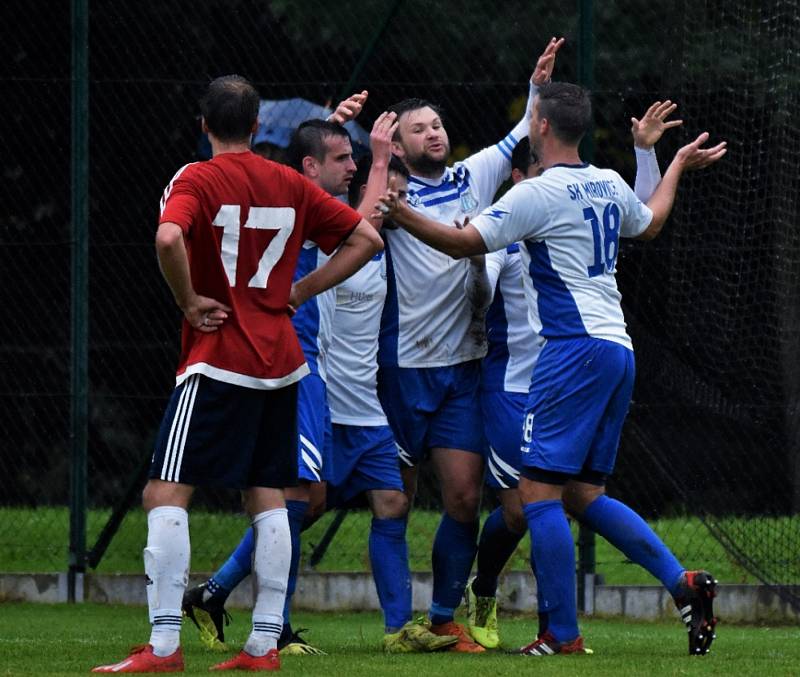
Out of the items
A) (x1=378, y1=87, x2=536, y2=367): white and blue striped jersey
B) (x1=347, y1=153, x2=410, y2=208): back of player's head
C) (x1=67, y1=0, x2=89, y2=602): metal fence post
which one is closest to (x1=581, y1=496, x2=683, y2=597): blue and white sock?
(x1=378, y1=87, x2=536, y2=367): white and blue striped jersey

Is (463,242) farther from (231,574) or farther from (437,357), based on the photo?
(231,574)

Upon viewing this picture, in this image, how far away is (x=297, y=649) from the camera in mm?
6598

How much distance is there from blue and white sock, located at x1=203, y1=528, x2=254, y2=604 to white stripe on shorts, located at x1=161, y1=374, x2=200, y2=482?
1.51m

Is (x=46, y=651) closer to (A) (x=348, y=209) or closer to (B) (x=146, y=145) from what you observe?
(A) (x=348, y=209)

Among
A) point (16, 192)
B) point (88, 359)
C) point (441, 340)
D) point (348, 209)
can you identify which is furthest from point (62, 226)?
point (348, 209)

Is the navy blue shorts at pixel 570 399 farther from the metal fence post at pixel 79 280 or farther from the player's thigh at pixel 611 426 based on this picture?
the metal fence post at pixel 79 280

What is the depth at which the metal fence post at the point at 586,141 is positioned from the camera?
8.98m

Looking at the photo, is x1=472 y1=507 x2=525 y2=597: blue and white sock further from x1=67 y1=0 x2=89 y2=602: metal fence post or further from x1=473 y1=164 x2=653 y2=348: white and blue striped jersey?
x1=67 y1=0 x2=89 y2=602: metal fence post

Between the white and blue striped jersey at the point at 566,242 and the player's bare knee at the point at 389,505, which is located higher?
the white and blue striped jersey at the point at 566,242

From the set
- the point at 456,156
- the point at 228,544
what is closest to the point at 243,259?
the point at 228,544

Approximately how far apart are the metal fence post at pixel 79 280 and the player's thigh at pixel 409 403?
265 centimetres

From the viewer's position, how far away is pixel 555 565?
20.7 feet

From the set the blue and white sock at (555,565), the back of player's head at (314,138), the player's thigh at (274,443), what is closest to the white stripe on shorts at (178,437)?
the player's thigh at (274,443)

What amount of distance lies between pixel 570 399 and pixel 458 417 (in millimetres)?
931
